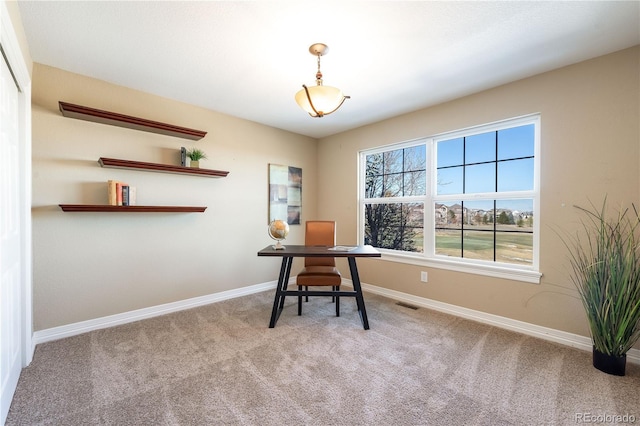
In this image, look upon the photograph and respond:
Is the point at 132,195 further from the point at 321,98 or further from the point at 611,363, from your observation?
the point at 611,363

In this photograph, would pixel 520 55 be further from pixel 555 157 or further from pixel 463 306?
pixel 463 306

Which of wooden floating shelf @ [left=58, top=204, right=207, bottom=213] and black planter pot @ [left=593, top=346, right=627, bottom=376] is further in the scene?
wooden floating shelf @ [left=58, top=204, right=207, bottom=213]

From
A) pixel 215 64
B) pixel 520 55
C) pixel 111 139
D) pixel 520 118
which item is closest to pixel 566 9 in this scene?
pixel 520 55

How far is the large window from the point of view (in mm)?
2633

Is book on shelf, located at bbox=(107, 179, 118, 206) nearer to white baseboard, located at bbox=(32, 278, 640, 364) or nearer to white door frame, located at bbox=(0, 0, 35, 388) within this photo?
white door frame, located at bbox=(0, 0, 35, 388)

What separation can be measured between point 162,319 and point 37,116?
2159 mm

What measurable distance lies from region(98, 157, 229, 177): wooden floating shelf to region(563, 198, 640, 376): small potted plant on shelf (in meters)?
3.56

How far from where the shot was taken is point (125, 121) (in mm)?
2576

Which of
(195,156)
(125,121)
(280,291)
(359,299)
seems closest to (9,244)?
(125,121)

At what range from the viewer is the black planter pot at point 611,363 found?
185cm

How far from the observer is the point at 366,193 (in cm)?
405

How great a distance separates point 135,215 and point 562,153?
4.11 m

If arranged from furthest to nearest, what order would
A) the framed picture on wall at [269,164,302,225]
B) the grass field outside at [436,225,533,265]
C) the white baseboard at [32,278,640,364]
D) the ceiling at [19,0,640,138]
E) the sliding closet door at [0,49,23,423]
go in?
the framed picture on wall at [269,164,302,225], the grass field outside at [436,225,533,265], the white baseboard at [32,278,640,364], the ceiling at [19,0,640,138], the sliding closet door at [0,49,23,423]

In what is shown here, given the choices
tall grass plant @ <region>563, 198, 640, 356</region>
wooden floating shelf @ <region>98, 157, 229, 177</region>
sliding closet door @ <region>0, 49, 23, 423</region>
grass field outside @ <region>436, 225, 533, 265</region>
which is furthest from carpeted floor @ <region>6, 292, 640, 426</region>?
wooden floating shelf @ <region>98, 157, 229, 177</region>
